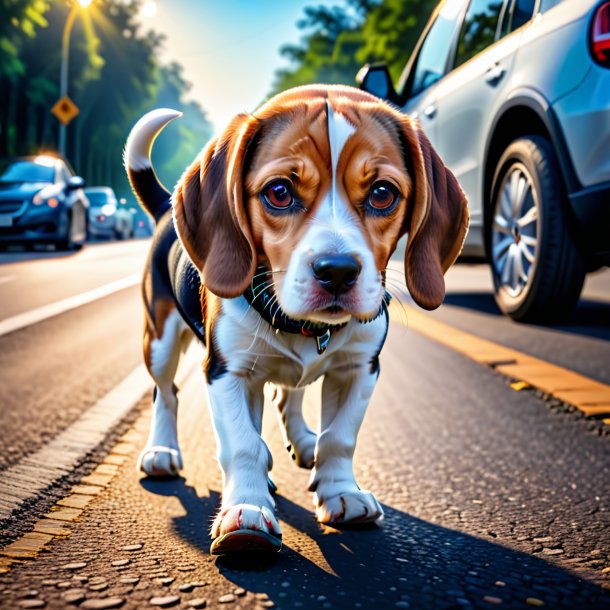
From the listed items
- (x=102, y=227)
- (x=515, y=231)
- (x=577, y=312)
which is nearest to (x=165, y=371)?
(x=515, y=231)

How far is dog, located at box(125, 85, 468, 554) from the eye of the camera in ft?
7.04

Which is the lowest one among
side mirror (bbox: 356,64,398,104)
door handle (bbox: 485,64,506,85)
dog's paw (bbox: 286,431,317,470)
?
dog's paw (bbox: 286,431,317,470)

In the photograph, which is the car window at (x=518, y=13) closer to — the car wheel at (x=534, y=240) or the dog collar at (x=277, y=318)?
the car wheel at (x=534, y=240)

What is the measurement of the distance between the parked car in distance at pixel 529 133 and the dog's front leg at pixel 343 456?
6.15ft

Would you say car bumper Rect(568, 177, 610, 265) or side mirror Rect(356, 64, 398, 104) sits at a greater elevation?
side mirror Rect(356, 64, 398, 104)

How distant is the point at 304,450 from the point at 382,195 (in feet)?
4.39

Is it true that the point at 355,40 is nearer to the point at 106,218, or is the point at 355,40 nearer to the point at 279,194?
the point at 106,218

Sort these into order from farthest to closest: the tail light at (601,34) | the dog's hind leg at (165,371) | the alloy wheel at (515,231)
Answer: the alloy wheel at (515,231)
the tail light at (601,34)
the dog's hind leg at (165,371)

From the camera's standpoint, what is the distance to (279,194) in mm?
2221

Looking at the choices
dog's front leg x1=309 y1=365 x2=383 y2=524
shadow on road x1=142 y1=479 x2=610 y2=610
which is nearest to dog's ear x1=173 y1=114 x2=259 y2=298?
dog's front leg x1=309 y1=365 x2=383 y2=524

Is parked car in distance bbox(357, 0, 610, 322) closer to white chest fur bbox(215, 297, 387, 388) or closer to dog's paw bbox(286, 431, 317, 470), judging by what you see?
dog's paw bbox(286, 431, 317, 470)

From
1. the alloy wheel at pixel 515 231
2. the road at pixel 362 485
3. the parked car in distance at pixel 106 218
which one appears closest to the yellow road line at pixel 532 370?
the road at pixel 362 485

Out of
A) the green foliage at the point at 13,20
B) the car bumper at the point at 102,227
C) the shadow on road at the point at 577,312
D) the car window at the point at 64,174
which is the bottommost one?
the car bumper at the point at 102,227

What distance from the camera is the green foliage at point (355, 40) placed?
2961 centimetres
